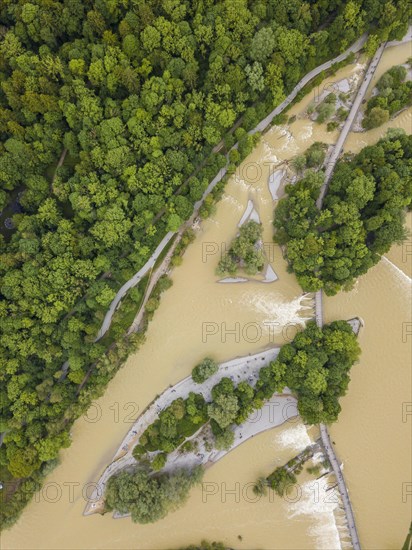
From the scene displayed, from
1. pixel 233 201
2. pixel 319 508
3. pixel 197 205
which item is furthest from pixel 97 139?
pixel 319 508

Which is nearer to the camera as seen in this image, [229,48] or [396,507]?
[229,48]

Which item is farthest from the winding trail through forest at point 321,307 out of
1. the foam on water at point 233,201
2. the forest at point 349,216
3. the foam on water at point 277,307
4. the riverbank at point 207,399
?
the foam on water at point 233,201

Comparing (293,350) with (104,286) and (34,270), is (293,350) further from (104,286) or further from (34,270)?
(34,270)

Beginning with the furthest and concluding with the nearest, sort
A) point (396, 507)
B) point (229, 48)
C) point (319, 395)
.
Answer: point (396, 507)
point (319, 395)
point (229, 48)

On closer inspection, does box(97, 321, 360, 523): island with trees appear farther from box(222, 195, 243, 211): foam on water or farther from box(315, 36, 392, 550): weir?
box(222, 195, 243, 211): foam on water

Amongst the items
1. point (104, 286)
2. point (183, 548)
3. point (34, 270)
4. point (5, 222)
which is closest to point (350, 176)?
point (104, 286)

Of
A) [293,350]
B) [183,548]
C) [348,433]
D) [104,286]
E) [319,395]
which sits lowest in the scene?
[183,548]
